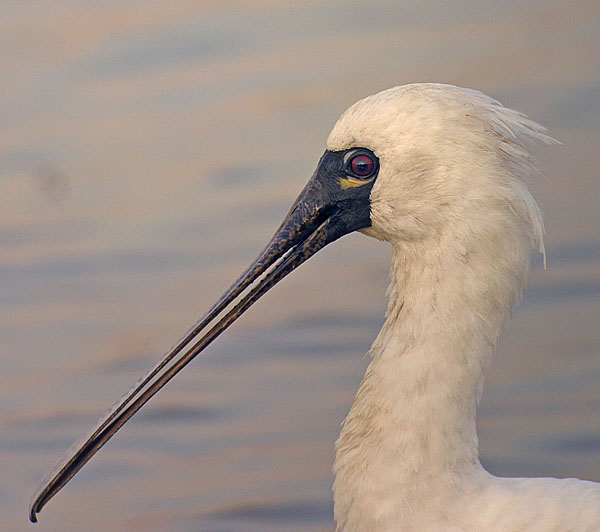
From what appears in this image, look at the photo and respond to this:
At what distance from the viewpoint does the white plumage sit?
86.8 inches

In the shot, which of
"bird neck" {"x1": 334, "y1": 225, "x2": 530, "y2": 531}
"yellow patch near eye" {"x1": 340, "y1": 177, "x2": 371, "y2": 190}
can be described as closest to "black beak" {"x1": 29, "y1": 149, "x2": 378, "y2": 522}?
"yellow patch near eye" {"x1": 340, "y1": 177, "x2": 371, "y2": 190}

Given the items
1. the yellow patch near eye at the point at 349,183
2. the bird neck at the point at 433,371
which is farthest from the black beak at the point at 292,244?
the bird neck at the point at 433,371

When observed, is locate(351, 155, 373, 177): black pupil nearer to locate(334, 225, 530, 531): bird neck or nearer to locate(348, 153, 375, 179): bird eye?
locate(348, 153, 375, 179): bird eye

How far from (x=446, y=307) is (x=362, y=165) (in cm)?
36

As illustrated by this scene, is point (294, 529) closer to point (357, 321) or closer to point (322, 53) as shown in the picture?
point (357, 321)

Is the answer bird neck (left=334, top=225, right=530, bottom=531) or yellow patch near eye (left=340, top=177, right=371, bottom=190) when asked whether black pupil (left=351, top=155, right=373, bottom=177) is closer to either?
yellow patch near eye (left=340, top=177, right=371, bottom=190)

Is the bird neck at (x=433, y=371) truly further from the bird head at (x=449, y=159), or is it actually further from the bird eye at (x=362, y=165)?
the bird eye at (x=362, y=165)

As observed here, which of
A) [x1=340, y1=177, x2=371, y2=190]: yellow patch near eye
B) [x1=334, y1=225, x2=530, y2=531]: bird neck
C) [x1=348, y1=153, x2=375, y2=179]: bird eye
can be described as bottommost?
[x1=334, y1=225, x2=530, y2=531]: bird neck

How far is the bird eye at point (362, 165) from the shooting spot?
92.8 inches

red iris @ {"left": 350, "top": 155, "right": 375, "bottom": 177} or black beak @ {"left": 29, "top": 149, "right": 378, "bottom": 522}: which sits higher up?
red iris @ {"left": 350, "top": 155, "right": 375, "bottom": 177}

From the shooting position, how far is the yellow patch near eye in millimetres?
2385

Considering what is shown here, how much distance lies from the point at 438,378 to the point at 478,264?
0.82ft

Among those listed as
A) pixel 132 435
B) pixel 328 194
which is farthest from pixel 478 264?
pixel 132 435

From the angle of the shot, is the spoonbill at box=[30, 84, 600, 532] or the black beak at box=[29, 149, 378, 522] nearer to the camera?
the spoonbill at box=[30, 84, 600, 532]
